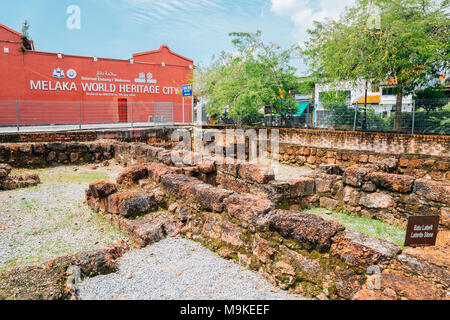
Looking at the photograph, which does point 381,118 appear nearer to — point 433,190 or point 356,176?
point 356,176

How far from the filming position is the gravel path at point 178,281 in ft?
9.68

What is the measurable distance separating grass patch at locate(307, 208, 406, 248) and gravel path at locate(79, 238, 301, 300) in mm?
2253

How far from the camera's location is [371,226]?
16.3 feet

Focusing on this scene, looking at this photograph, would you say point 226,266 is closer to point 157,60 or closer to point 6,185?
point 6,185

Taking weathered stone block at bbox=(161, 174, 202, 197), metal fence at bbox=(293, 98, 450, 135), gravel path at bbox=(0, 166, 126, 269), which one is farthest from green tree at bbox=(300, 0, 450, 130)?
gravel path at bbox=(0, 166, 126, 269)

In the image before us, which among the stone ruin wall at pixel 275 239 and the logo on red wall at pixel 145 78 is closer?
the stone ruin wall at pixel 275 239

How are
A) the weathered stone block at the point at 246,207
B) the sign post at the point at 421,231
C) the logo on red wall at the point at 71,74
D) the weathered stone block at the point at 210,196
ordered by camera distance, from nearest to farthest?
1. the sign post at the point at 421,231
2. the weathered stone block at the point at 246,207
3. the weathered stone block at the point at 210,196
4. the logo on red wall at the point at 71,74

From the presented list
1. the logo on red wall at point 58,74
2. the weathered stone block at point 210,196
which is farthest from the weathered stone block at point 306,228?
the logo on red wall at point 58,74

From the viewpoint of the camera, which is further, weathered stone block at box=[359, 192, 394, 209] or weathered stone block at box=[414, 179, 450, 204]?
weathered stone block at box=[359, 192, 394, 209]

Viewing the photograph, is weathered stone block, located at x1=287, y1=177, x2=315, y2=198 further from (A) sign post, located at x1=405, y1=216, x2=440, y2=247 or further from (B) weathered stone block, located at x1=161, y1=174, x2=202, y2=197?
(A) sign post, located at x1=405, y1=216, x2=440, y2=247

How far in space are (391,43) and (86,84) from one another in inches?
767

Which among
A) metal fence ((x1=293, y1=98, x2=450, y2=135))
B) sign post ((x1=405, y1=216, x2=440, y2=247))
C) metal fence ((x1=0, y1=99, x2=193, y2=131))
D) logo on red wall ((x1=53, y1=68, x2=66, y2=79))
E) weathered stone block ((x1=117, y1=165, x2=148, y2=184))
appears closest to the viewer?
sign post ((x1=405, y1=216, x2=440, y2=247))

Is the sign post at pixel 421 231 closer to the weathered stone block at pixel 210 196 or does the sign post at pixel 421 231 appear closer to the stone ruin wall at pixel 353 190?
the stone ruin wall at pixel 353 190

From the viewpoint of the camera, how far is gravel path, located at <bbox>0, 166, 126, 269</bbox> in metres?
3.95
